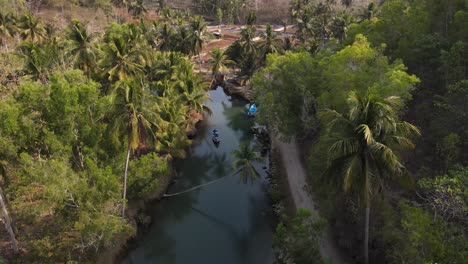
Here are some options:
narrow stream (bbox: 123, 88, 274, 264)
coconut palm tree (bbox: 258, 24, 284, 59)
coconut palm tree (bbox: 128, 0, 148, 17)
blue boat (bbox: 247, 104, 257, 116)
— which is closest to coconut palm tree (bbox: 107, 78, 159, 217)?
narrow stream (bbox: 123, 88, 274, 264)

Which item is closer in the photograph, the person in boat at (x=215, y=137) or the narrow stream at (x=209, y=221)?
the narrow stream at (x=209, y=221)

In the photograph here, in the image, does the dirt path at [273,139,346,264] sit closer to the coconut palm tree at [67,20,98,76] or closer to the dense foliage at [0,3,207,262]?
the dense foliage at [0,3,207,262]

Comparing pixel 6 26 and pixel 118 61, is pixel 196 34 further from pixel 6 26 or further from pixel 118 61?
pixel 6 26

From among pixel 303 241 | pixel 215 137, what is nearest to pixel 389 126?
pixel 303 241

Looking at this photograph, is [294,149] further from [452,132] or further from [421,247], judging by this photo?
[421,247]

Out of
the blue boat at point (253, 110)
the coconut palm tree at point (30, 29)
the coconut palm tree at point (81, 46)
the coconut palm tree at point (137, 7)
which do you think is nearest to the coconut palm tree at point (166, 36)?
the coconut palm tree at point (30, 29)

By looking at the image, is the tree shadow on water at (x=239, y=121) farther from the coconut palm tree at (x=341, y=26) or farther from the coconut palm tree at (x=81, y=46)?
the coconut palm tree at (x=341, y=26)
